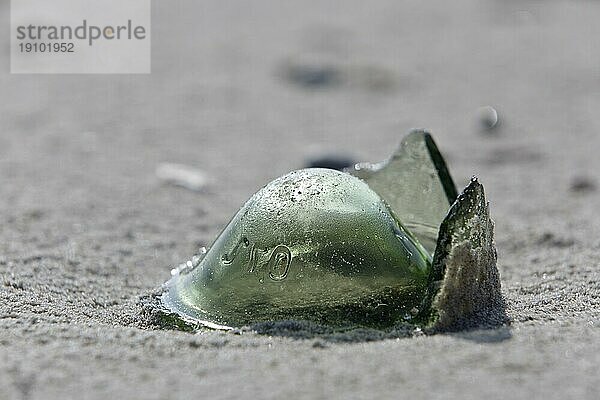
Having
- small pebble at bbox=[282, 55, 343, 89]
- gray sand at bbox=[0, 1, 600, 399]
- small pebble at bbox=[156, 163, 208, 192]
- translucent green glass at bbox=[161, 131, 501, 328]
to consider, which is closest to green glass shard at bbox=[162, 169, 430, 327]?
translucent green glass at bbox=[161, 131, 501, 328]

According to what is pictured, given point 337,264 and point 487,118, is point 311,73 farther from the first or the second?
point 337,264

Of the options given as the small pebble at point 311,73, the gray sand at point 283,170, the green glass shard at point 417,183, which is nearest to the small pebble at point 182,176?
the gray sand at point 283,170

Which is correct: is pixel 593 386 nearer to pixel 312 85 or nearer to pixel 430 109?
pixel 430 109

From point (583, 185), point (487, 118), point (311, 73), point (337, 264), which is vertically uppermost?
point (311, 73)

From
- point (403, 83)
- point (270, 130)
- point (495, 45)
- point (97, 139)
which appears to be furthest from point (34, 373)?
point (495, 45)

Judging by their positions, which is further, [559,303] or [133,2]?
[133,2]

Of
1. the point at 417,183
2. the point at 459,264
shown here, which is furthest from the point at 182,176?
the point at 459,264

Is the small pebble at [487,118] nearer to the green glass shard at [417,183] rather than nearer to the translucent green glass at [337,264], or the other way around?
the green glass shard at [417,183]
